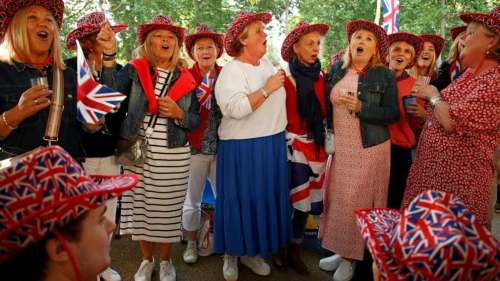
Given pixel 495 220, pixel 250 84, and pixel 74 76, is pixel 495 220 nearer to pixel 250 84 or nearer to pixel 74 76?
pixel 250 84

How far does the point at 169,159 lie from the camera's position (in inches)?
116

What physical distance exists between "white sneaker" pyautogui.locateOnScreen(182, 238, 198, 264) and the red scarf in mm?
1381

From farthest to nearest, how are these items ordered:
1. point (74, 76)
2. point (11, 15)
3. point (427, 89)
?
point (427, 89) → point (74, 76) → point (11, 15)

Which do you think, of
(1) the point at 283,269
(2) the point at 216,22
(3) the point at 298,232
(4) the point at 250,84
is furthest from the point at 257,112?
(2) the point at 216,22

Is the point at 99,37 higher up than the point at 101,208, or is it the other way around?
the point at 99,37

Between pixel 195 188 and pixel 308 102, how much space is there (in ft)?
4.27

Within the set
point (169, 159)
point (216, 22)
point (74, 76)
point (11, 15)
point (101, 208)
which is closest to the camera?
point (101, 208)

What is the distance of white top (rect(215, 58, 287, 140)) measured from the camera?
9.55 feet

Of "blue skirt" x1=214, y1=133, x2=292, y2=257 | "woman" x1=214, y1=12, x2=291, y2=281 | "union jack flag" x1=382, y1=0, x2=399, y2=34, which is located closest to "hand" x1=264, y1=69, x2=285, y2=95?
"woman" x1=214, y1=12, x2=291, y2=281

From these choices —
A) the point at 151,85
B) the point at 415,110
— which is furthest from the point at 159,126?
the point at 415,110

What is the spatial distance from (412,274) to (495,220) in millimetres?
4353

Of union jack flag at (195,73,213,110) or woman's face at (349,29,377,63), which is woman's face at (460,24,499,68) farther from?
union jack flag at (195,73,213,110)

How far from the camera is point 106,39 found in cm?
352

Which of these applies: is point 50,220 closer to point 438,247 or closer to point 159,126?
point 438,247
